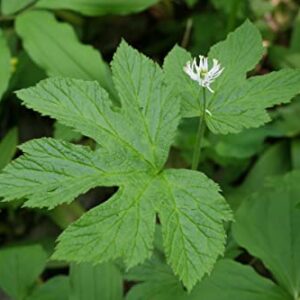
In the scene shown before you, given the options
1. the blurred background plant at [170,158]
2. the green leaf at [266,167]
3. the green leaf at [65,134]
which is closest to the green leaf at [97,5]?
the blurred background plant at [170,158]

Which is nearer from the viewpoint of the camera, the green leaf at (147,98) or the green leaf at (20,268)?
the green leaf at (147,98)

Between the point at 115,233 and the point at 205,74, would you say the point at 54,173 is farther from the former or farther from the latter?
the point at 205,74

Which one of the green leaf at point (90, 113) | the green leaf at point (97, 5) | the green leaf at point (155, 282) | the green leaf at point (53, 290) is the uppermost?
the green leaf at point (97, 5)

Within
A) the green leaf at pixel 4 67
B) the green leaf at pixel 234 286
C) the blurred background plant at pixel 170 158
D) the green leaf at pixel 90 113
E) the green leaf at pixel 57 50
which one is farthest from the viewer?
the green leaf at pixel 57 50

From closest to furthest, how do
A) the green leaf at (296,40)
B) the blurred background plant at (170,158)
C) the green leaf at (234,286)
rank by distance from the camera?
1. the green leaf at (234,286)
2. the blurred background plant at (170,158)
3. the green leaf at (296,40)

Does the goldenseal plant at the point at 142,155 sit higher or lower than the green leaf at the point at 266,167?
higher

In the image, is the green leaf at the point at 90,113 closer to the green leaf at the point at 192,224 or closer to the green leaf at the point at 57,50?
the green leaf at the point at 192,224

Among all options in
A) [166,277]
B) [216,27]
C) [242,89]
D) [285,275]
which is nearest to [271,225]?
[285,275]
